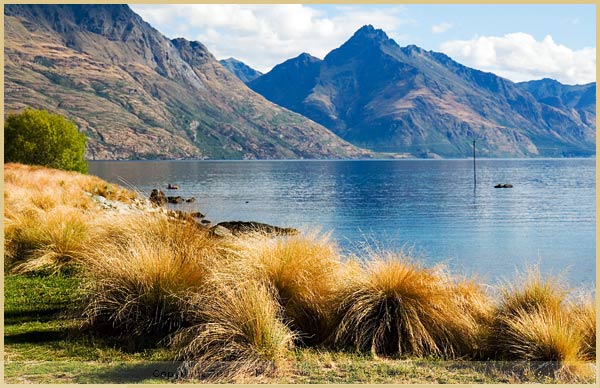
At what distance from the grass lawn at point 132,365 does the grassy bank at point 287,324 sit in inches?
1.0

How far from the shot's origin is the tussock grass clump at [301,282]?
9.56 metres

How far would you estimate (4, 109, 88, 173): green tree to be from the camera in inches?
2061

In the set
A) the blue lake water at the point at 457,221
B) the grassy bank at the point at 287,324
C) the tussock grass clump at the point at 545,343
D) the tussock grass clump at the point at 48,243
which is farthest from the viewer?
the blue lake water at the point at 457,221

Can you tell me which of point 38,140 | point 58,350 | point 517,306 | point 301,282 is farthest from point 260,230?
point 38,140

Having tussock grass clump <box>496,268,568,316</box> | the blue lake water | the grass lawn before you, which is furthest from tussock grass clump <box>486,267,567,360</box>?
the blue lake water

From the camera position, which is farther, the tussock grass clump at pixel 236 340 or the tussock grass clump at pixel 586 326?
the tussock grass clump at pixel 586 326

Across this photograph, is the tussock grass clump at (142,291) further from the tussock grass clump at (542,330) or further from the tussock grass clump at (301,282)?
the tussock grass clump at (542,330)

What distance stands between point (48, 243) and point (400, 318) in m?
9.03

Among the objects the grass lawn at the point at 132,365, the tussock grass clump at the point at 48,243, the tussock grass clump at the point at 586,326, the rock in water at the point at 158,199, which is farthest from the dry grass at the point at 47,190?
the tussock grass clump at the point at 586,326

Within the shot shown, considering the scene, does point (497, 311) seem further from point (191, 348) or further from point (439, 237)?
point (439, 237)

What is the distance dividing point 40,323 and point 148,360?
281 cm

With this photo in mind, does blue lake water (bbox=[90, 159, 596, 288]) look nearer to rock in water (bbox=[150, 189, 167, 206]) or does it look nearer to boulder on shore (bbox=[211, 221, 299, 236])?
rock in water (bbox=[150, 189, 167, 206])

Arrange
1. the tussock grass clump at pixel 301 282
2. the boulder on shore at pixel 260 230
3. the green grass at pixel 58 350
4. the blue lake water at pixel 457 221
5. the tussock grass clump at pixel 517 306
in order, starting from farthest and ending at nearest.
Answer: the blue lake water at pixel 457 221
the boulder on shore at pixel 260 230
the tussock grass clump at pixel 301 282
the tussock grass clump at pixel 517 306
the green grass at pixel 58 350

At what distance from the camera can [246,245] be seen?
1061cm
